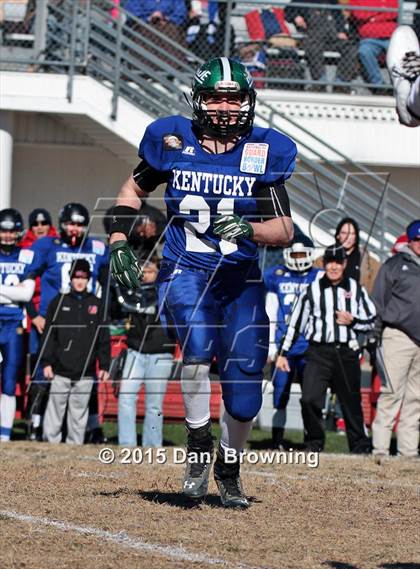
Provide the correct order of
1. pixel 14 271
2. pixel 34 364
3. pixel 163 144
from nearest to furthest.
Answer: pixel 163 144, pixel 14 271, pixel 34 364

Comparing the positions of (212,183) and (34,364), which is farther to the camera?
(34,364)

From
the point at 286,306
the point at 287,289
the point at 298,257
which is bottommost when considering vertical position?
the point at 286,306

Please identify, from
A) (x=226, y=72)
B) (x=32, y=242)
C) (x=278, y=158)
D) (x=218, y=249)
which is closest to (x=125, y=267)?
(x=218, y=249)

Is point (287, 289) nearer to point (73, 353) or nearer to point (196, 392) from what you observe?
point (73, 353)

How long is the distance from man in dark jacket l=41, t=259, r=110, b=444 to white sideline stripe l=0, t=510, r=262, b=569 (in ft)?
13.2

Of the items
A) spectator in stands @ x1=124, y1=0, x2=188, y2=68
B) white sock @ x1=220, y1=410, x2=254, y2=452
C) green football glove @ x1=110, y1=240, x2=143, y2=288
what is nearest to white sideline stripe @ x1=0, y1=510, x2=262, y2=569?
white sock @ x1=220, y1=410, x2=254, y2=452

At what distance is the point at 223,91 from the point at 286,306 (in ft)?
14.1

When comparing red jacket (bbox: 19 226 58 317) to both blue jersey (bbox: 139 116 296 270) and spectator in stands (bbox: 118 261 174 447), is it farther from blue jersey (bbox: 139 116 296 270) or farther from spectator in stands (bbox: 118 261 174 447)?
blue jersey (bbox: 139 116 296 270)

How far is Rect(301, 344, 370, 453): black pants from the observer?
933cm

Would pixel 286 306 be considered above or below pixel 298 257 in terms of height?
below

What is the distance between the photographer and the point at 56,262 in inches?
394

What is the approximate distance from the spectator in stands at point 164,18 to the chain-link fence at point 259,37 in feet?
0.03

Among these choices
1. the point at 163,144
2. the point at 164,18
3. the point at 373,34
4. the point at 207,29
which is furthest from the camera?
the point at 373,34

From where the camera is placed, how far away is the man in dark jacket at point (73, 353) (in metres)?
9.45
